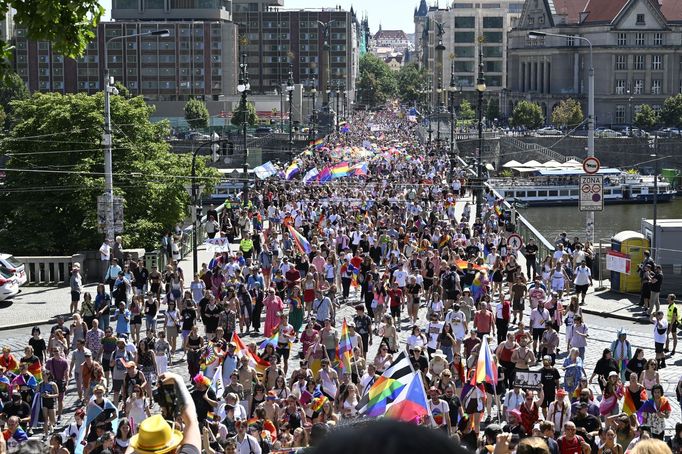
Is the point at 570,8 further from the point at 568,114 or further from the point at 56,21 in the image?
the point at 56,21

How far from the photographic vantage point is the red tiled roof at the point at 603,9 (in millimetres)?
138750

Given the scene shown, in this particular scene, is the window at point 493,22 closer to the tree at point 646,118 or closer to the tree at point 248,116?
the tree at point 646,118

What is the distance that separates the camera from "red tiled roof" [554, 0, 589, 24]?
145000 millimetres

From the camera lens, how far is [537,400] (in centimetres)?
1708

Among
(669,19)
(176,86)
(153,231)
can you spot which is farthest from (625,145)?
(153,231)

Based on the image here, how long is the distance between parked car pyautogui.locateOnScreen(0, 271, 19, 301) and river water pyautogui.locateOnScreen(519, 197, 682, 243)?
48765 mm

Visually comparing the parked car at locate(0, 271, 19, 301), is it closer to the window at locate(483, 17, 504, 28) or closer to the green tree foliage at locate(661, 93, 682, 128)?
the green tree foliage at locate(661, 93, 682, 128)

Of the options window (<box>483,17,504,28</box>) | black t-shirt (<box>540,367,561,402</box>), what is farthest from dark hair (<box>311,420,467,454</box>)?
window (<box>483,17,504,28</box>)

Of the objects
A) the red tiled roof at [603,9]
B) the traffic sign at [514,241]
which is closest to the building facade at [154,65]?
the red tiled roof at [603,9]

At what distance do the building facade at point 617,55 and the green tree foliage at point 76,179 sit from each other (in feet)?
322

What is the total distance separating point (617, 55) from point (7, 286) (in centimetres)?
11648

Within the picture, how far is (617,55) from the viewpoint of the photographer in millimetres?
138625

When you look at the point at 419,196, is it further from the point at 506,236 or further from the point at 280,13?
the point at 280,13

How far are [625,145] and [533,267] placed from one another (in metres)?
82.0
